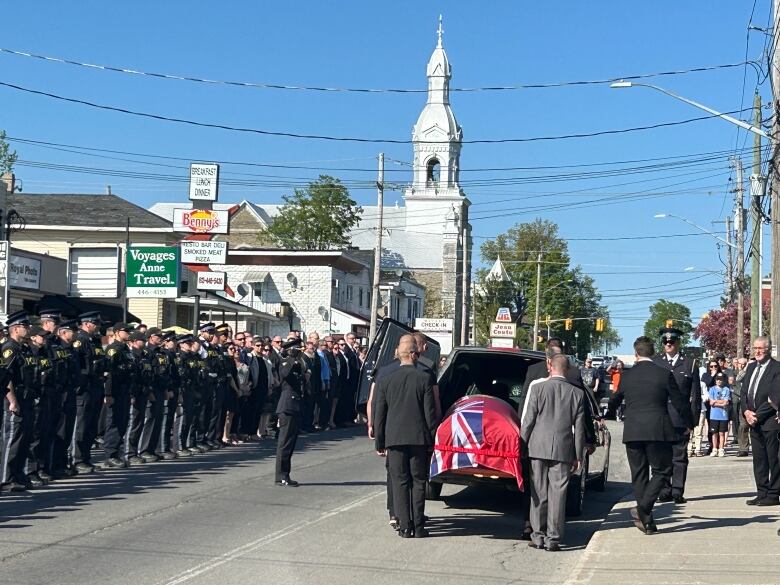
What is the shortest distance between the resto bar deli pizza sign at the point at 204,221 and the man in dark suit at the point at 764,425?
16911 millimetres

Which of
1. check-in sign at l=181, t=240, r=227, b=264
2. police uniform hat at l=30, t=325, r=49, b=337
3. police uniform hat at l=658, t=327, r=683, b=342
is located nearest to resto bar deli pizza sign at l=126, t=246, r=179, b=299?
check-in sign at l=181, t=240, r=227, b=264

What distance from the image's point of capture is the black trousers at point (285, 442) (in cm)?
1586

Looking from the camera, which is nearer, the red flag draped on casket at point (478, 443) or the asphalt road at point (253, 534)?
the asphalt road at point (253, 534)

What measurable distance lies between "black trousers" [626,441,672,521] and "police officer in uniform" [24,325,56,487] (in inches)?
297

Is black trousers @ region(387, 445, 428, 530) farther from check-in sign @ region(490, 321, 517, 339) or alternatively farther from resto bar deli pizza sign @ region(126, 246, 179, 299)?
check-in sign @ region(490, 321, 517, 339)

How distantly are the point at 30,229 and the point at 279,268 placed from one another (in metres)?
19.7

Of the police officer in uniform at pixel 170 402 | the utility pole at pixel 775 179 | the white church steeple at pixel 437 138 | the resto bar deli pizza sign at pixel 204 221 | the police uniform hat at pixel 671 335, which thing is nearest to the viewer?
the police uniform hat at pixel 671 335

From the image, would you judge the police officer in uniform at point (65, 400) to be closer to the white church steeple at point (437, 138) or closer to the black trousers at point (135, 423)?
the black trousers at point (135, 423)

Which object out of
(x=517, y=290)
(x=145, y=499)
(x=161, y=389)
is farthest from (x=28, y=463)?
(x=517, y=290)

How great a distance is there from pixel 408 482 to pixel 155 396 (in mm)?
7937

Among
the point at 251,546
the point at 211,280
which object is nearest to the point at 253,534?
the point at 251,546

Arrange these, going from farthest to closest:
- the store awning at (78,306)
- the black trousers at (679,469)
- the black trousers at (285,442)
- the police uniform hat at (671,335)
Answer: the store awning at (78,306) < the black trousers at (285,442) < the black trousers at (679,469) < the police uniform hat at (671,335)

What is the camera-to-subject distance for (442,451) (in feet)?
40.1

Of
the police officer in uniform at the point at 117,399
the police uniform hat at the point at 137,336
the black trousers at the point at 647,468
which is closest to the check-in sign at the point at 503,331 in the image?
the police uniform hat at the point at 137,336
